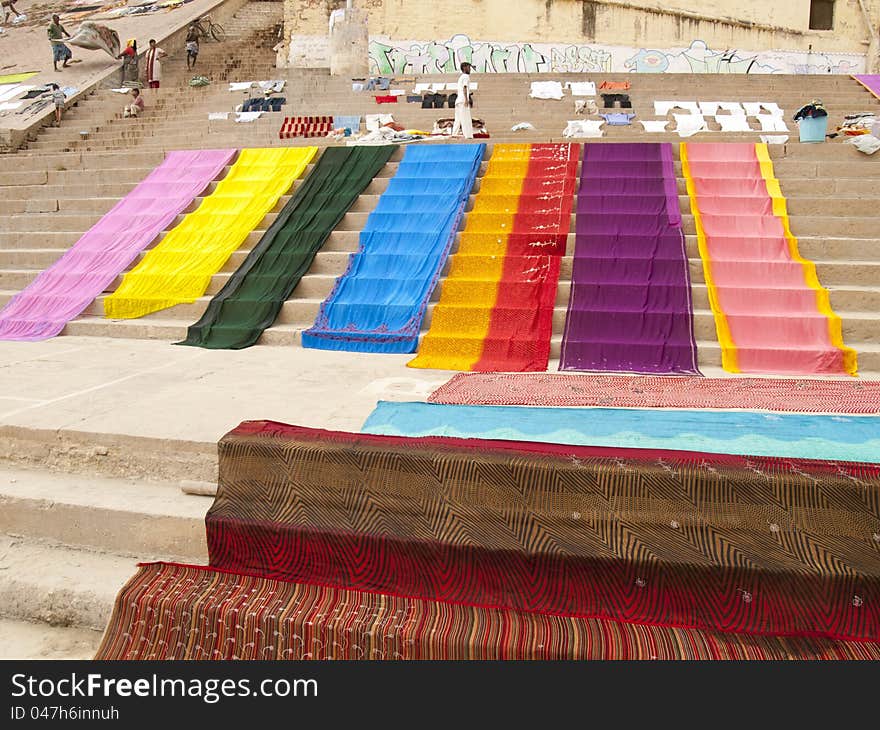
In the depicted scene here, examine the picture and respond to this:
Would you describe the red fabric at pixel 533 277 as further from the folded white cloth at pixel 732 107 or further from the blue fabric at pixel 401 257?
the folded white cloth at pixel 732 107

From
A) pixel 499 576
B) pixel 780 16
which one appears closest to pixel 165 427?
pixel 499 576

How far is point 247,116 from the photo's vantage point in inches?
505

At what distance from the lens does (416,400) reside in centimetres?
387

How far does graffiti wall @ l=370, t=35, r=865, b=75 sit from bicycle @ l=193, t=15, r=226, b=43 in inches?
170

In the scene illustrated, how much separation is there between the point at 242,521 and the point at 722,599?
5.58 feet

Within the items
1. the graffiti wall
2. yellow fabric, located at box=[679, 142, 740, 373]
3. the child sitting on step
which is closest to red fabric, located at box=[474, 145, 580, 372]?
yellow fabric, located at box=[679, 142, 740, 373]

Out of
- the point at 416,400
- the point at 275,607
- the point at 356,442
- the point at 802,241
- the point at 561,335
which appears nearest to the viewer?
the point at 275,607

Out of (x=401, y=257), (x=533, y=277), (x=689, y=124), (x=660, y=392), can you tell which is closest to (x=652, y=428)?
(x=660, y=392)

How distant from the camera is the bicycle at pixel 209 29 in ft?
61.6

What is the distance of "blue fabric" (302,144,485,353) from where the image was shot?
18.1 ft

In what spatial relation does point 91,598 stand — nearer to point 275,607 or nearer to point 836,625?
point 275,607

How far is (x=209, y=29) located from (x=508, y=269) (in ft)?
56.0

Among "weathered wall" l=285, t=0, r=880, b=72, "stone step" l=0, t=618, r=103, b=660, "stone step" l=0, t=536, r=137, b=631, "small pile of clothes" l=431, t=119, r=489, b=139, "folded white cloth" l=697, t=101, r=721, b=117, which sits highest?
"weathered wall" l=285, t=0, r=880, b=72

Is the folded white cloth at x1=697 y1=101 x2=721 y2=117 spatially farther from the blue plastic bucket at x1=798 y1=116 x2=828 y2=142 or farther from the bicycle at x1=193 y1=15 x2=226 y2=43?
the bicycle at x1=193 y1=15 x2=226 y2=43
